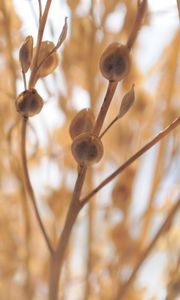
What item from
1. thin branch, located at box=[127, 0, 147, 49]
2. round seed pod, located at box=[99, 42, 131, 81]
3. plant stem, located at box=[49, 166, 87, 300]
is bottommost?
plant stem, located at box=[49, 166, 87, 300]

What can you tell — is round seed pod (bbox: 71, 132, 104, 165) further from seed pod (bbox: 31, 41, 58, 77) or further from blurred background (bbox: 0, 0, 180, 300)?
blurred background (bbox: 0, 0, 180, 300)

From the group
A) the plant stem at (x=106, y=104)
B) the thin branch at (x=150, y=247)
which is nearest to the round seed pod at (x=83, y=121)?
the plant stem at (x=106, y=104)

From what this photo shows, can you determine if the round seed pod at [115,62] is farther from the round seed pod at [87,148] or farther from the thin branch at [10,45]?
the thin branch at [10,45]

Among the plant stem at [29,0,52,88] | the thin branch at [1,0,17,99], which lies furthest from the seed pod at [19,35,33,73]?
the thin branch at [1,0,17,99]

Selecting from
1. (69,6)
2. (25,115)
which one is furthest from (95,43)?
(25,115)

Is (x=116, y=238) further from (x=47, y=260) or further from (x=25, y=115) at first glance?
(x=25, y=115)

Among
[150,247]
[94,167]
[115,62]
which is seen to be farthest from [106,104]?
[94,167]
